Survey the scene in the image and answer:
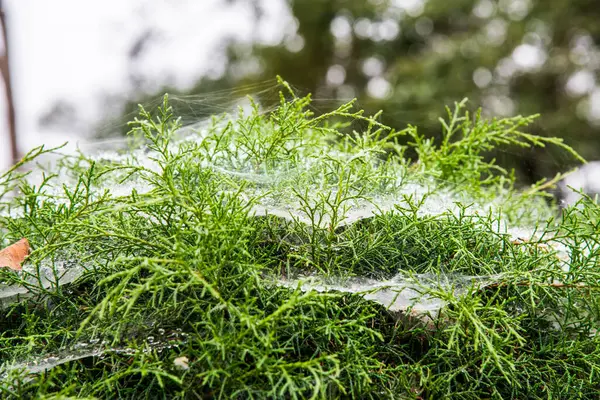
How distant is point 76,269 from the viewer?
2.04 feet

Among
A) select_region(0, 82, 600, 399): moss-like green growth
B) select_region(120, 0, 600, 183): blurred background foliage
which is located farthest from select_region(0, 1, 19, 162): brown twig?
select_region(120, 0, 600, 183): blurred background foliage

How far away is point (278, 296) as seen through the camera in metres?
0.56

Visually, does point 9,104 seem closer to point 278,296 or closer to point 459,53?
point 278,296

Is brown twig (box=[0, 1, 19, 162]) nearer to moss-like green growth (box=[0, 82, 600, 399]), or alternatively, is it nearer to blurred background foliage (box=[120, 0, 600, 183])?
moss-like green growth (box=[0, 82, 600, 399])

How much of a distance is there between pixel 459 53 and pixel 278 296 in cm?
616

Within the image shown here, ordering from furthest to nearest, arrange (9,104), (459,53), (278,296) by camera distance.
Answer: (459,53)
(9,104)
(278,296)

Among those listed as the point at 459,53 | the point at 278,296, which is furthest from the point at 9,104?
the point at 459,53

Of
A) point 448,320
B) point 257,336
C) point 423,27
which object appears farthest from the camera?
point 423,27

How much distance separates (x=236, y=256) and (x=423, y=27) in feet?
23.8

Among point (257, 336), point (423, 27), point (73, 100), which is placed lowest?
point (73, 100)

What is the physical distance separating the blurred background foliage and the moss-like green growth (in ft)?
14.5

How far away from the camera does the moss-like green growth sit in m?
0.51

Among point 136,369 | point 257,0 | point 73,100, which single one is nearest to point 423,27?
point 257,0

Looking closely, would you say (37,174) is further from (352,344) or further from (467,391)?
(467,391)
